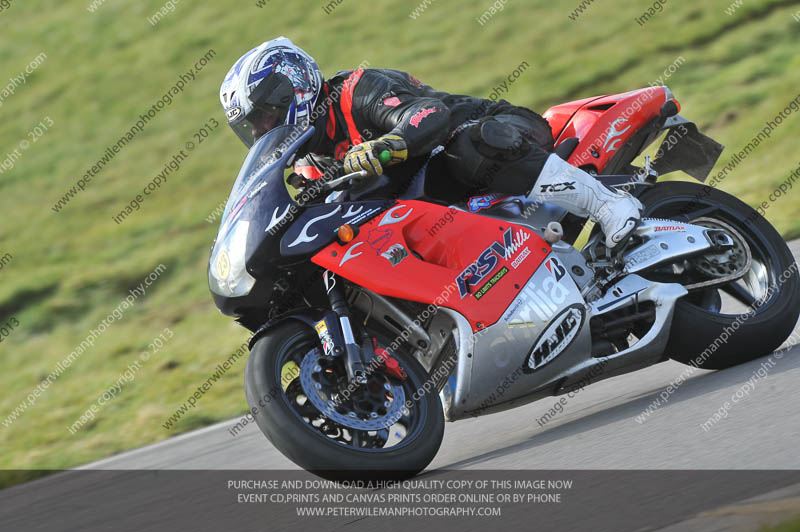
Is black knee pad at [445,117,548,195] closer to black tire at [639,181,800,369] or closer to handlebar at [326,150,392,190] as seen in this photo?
handlebar at [326,150,392,190]

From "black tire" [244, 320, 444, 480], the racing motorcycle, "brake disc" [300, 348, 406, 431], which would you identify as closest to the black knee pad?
the racing motorcycle

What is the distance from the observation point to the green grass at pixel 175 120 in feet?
26.9

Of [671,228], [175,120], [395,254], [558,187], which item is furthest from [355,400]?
[175,120]

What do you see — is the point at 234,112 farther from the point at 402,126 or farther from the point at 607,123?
the point at 607,123

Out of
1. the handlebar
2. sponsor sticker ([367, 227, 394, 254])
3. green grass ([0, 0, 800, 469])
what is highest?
the handlebar

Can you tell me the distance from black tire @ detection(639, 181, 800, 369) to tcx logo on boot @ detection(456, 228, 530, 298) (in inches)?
32.6

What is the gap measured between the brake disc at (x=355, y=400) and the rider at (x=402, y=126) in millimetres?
863

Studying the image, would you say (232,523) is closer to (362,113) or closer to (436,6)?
(362,113)

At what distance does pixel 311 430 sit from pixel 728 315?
214 centimetres

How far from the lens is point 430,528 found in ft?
9.39

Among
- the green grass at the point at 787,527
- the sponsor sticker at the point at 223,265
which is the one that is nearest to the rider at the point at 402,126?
the sponsor sticker at the point at 223,265

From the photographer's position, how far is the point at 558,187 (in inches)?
168

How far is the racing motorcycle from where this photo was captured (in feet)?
11.8

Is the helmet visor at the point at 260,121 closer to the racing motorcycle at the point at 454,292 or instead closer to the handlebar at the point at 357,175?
the racing motorcycle at the point at 454,292
